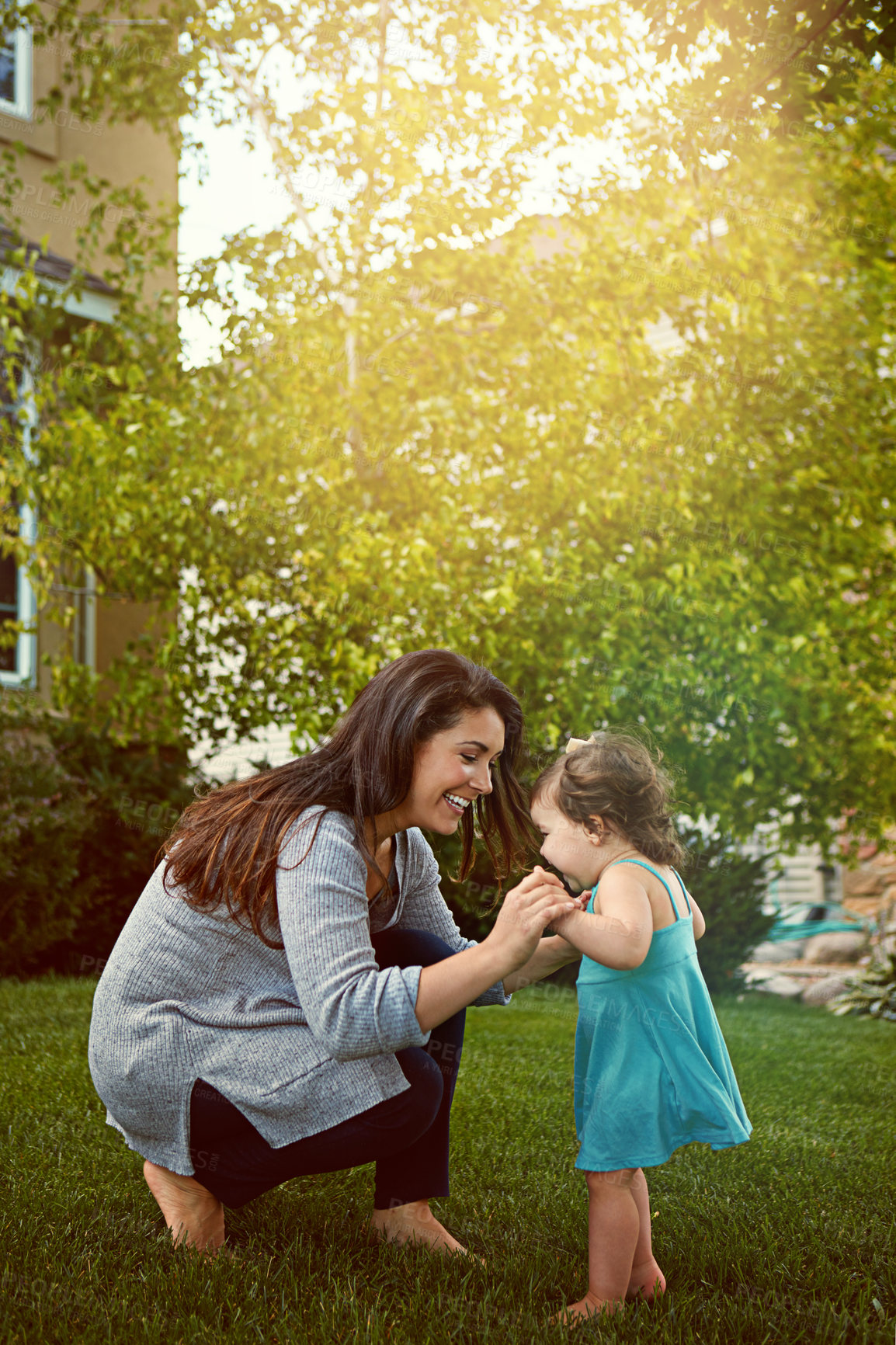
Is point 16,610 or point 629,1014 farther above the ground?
point 16,610

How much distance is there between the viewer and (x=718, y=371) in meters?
7.13

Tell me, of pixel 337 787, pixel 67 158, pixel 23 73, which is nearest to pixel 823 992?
pixel 337 787

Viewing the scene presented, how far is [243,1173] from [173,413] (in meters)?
5.23

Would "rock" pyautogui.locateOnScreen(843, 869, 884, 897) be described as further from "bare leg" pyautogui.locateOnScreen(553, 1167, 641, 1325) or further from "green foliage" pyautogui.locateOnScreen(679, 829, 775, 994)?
"bare leg" pyautogui.locateOnScreen(553, 1167, 641, 1325)

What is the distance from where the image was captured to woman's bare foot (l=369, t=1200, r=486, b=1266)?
8.63ft

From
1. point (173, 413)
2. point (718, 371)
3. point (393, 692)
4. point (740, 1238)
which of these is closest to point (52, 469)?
point (173, 413)

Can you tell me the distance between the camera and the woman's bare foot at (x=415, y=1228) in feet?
8.63

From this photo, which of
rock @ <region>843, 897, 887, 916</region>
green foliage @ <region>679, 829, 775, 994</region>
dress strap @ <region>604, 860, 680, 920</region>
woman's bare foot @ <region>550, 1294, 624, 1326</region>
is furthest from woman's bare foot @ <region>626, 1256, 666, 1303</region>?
rock @ <region>843, 897, 887, 916</region>

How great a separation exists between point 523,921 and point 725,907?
6069mm

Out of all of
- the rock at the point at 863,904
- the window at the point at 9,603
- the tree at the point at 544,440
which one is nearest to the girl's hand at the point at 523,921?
the tree at the point at 544,440

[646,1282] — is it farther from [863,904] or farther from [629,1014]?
[863,904]

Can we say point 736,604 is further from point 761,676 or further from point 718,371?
point 718,371

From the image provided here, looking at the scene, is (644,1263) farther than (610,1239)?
Yes

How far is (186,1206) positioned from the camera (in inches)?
97.9
